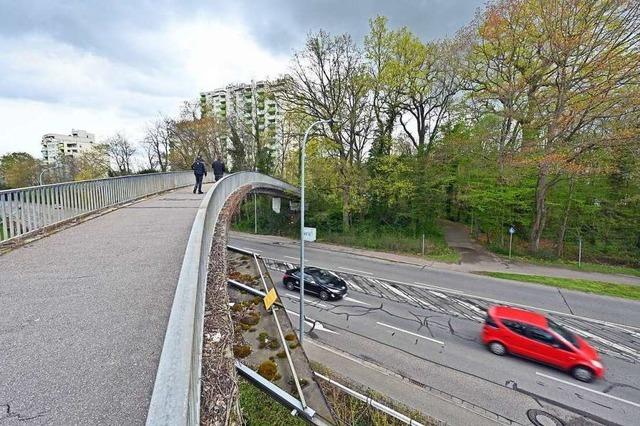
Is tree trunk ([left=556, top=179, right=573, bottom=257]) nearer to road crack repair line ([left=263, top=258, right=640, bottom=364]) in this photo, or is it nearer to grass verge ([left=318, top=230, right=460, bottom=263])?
grass verge ([left=318, top=230, right=460, bottom=263])

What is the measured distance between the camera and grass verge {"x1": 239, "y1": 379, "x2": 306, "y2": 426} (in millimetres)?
4016

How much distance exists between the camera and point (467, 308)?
13.0 meters

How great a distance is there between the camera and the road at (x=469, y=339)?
25.3 ft

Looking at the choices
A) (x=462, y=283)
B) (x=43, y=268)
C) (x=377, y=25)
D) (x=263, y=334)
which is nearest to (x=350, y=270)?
(x=462, y=283)

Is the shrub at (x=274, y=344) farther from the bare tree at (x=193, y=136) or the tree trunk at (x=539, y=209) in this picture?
the bare tree at (x=193, y=136)

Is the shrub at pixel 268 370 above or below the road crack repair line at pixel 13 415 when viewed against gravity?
below

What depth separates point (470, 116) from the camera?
71.7ft

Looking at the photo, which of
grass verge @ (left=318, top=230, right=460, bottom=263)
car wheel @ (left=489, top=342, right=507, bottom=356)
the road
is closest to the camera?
the road

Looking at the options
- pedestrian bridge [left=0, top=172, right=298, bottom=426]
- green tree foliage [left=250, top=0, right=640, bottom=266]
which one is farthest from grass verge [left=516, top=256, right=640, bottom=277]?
pedestrian bridge [left=0, top=172, right=298, bottom=426]

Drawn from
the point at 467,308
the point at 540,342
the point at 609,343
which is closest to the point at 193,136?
the point at 467,308

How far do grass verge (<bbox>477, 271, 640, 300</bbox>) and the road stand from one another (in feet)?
2.20

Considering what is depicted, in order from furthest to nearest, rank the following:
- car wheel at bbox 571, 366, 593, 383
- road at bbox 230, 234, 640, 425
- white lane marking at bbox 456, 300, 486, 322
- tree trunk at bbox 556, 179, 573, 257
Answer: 1. tree trunk at bbox 556, 179, 573, 257
2. white lane marking at bbox 456, 300, 486, 322
3. car wheel at bbox 571, 366, 593, 383
4. road at bbox 230, 234, 640, 425

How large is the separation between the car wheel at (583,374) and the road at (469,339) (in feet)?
0.62

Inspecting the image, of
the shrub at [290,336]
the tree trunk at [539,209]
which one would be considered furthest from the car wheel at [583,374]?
the tree trunk at [539,209]
